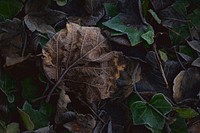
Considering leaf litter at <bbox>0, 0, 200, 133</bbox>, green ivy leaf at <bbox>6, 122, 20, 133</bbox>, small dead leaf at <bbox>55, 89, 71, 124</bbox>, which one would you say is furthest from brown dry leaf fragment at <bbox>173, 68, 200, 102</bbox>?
green ivy leaf at <bbox>6, 122, 20, 133</bbox>

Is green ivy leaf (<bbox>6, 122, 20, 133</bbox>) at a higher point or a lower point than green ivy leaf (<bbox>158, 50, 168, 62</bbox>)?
lower

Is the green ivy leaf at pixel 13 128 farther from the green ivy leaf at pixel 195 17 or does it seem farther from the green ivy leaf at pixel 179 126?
the green ivy leaf at pixel 195 17

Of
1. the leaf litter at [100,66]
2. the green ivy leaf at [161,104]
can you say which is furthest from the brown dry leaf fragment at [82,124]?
the green ivy leaf at [161,104]

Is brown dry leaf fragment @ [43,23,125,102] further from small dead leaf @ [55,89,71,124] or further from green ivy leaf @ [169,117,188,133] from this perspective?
green ivy leaf @ [169,117,188,133]

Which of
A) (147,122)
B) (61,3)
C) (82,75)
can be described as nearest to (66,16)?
(61,3)

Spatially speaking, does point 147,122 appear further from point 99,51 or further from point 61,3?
point 61,3

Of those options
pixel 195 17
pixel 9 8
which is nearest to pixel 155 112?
pixel 195 17
